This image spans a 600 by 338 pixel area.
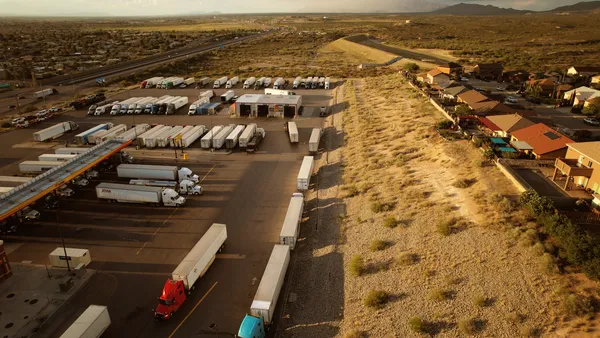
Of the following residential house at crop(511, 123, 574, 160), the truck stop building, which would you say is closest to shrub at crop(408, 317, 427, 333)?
residential house at crop(511, 123, 574, 160)

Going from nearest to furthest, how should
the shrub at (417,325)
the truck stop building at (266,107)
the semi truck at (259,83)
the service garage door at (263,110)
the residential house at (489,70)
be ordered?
1. the shrub at (417,325)
2. the truck stop building at (266,107)
3. the service garage door at (263,110)
4. the residential house at (489,70)
5. the semi truck at (259,83)

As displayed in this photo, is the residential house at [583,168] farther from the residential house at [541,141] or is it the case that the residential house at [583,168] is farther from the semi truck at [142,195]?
the semi truck at [142,195]

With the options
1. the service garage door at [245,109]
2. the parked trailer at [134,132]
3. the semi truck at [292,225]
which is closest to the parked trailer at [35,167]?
the parked trailer at [134,132]

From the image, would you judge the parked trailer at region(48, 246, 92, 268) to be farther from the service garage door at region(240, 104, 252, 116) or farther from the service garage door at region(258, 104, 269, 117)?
the service garage door at region(258, 104, 269, 117)

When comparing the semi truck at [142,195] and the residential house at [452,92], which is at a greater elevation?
the residential house at [452,92]

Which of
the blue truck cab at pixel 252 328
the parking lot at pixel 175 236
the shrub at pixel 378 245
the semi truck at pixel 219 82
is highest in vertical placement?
the semi truck at pixel 219 82

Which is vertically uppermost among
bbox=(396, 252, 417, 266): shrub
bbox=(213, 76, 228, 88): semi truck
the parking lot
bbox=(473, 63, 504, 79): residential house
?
bbox=(473, 63, 504, 79): residential house

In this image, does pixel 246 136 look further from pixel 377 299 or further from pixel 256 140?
pixel 377 299
